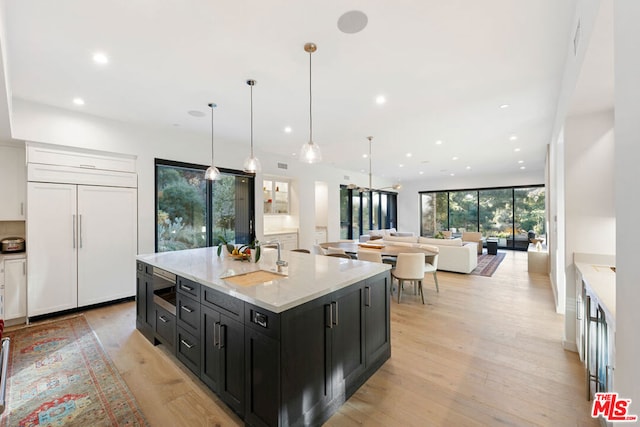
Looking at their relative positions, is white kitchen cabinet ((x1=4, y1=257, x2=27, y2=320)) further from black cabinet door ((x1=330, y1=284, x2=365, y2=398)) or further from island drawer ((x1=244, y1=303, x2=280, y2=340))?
black cabinet door ((x1=330, y1=284, x2=365, y2=398))

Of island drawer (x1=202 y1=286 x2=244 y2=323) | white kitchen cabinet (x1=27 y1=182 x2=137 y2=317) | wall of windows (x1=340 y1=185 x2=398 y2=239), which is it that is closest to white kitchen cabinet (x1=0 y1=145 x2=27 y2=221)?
white kitchen cabinet (x1=27 y1=182 x2=137 y2=317)

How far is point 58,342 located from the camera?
3.05 metres

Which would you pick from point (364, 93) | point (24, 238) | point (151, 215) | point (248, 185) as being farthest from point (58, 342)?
point (364, 93)

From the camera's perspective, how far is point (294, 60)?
2719mm

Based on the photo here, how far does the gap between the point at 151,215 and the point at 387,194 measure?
979cm

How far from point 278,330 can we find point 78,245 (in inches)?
161

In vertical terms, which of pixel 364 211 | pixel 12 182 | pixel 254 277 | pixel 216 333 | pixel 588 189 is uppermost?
pixel 12 182

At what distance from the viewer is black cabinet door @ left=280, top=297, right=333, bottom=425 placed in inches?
63.5

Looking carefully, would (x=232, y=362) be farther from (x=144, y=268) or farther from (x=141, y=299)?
(x=141, y=299)

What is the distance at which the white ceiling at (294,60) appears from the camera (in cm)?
207

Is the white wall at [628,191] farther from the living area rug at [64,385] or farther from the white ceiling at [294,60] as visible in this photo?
the living area rug at [64,385]

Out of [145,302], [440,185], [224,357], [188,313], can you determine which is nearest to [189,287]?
[188,313]

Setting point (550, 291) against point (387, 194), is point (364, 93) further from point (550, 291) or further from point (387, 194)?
point (387, 194)

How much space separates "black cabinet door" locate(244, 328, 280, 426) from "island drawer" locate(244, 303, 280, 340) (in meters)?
0.03
